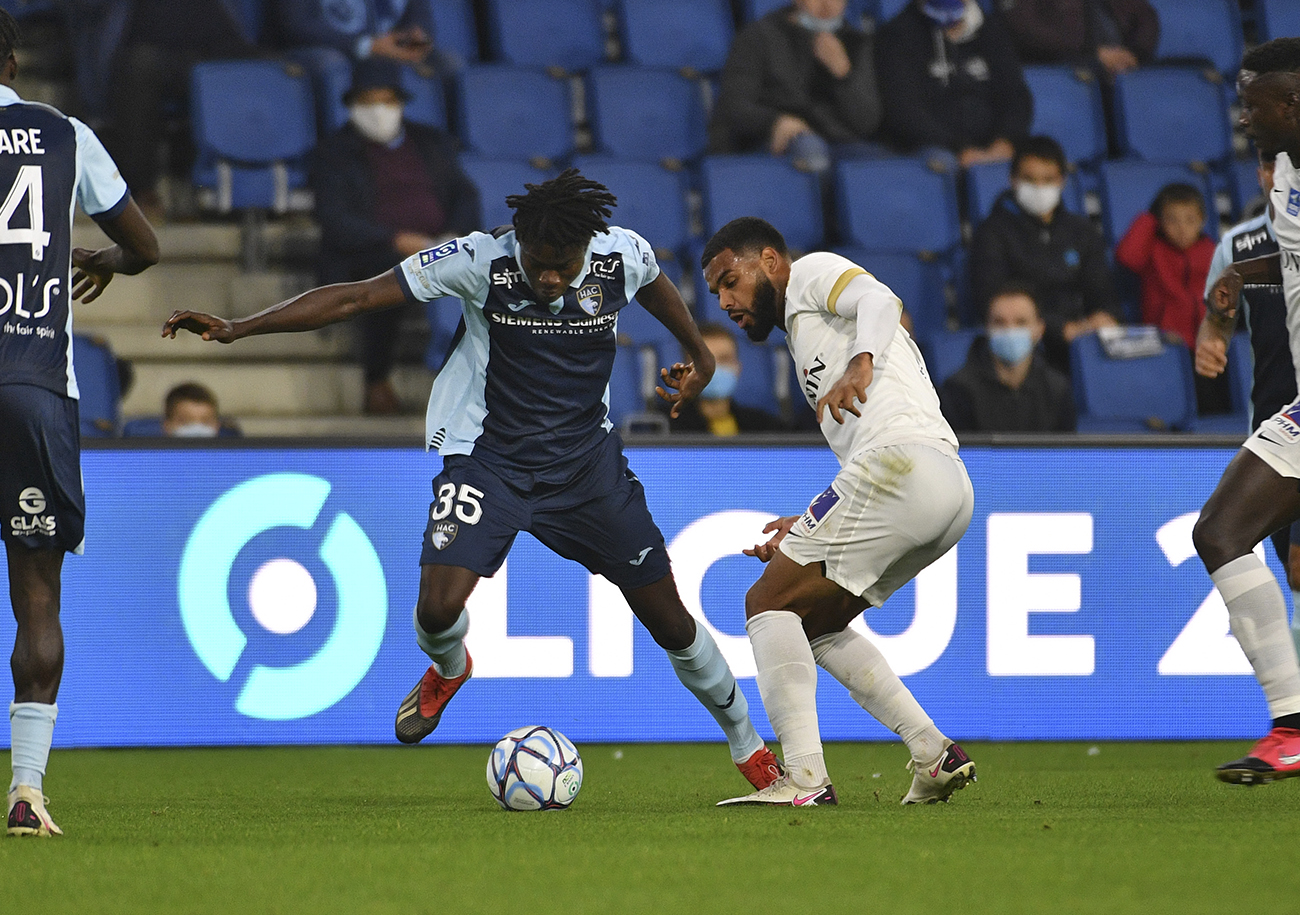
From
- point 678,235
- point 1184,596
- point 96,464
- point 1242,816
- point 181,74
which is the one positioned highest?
point 181,74

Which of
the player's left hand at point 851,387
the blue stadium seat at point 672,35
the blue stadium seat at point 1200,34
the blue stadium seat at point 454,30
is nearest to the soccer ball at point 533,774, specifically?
the player's left hand at point 851,387

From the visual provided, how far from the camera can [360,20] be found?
10680mm

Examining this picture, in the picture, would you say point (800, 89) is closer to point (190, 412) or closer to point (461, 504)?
point (190, 412)

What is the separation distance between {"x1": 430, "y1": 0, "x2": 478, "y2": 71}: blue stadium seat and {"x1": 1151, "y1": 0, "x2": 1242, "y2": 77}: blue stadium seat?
4.88 meters

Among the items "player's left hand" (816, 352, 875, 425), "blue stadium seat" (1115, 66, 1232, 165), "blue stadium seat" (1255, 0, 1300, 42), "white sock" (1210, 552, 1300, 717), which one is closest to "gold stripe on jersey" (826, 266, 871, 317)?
"player's left hand" (816, 352, 875, 425)

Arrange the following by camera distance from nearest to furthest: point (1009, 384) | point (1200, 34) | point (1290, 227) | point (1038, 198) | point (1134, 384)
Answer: point (1290, 227), point (1009, 384), point (1134, 384), point (1038, 198), point (1200, 34)

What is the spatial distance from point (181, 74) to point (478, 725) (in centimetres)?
503

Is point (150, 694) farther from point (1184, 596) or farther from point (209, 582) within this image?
point (1184, 596)

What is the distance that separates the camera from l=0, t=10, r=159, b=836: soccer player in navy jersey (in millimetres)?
4320

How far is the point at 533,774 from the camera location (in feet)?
16.5

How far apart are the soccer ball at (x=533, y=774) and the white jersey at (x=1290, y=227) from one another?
244 centimetres

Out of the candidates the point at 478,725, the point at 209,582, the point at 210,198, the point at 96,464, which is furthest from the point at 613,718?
the point at 210,198

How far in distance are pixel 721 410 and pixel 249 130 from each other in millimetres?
3635

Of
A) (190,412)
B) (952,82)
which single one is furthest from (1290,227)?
(952,82)
